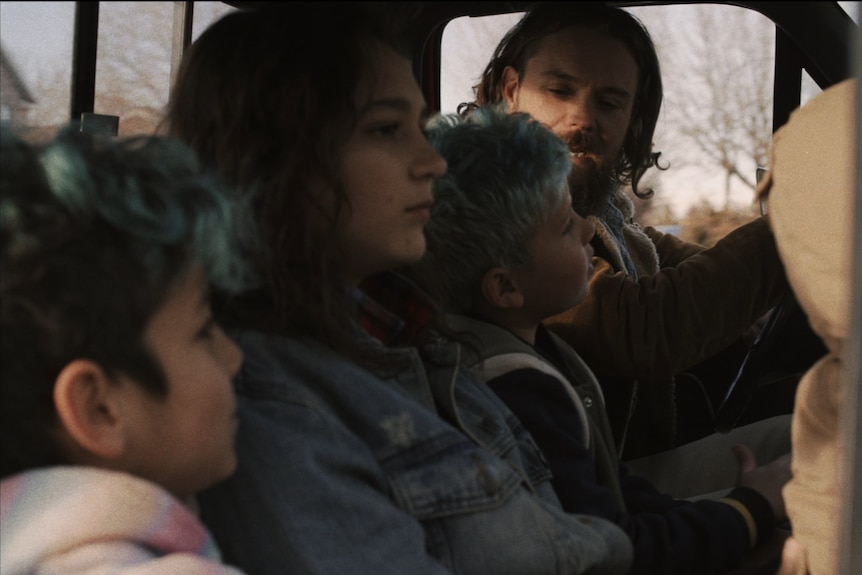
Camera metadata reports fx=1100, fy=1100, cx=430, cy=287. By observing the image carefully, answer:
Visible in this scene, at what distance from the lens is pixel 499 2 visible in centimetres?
125

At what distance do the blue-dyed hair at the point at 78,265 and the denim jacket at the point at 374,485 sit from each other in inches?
7.3

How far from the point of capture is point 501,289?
5.34 ft

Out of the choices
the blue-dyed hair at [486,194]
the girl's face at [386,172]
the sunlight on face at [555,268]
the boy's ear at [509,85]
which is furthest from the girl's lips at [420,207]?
the boy's ear at [509,85]

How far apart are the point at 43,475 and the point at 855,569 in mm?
783

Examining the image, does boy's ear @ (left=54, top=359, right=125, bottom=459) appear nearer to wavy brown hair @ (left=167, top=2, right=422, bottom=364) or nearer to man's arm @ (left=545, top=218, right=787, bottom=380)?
wavy brown hair @ (left=167, top=2, right=422, bottom=364)

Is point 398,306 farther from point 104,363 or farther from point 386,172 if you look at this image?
point 104,363

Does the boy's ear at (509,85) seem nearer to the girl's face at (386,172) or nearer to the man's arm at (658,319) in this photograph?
the man's arm at (658,319)

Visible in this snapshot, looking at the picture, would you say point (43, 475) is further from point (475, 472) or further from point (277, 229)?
point (475, 472)

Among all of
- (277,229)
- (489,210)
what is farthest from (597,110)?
(277,229)

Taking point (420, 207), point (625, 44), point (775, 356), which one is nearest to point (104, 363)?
point (420, 207)

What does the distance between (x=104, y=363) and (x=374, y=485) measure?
347 mm

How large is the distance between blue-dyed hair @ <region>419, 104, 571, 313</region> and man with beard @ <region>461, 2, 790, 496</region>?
0.13 m

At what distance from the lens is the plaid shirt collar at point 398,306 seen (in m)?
1.37

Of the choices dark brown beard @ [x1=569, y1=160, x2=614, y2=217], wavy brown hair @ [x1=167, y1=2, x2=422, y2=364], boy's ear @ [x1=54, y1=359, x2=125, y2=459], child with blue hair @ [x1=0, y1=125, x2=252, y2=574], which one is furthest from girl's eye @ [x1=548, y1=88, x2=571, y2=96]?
boy's ear @ [x1=54, y1=359, x2=125, y2=459]
